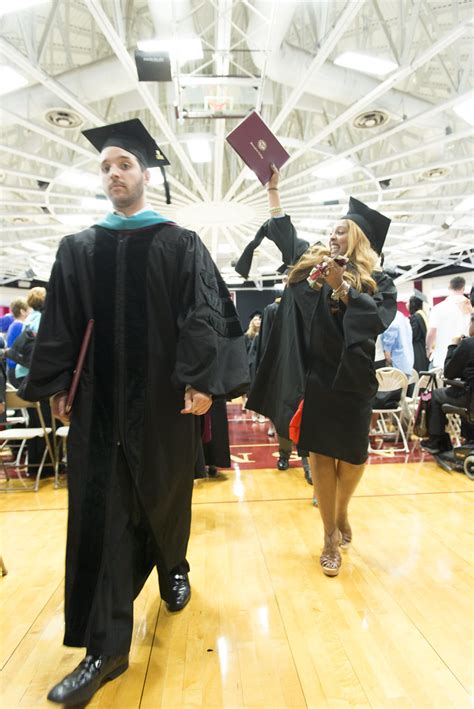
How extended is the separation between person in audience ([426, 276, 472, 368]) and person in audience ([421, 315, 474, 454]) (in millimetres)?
828

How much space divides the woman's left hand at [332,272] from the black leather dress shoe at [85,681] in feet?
5.33

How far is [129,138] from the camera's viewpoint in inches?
66.9

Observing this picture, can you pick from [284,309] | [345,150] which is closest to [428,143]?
[345,150]

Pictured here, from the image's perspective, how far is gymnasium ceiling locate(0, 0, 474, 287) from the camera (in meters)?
6.01

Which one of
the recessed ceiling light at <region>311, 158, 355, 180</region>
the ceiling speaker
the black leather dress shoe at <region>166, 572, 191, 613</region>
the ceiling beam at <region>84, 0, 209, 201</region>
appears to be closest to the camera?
the black leather dress shoe at <region>166, 572, 191, 613</region>

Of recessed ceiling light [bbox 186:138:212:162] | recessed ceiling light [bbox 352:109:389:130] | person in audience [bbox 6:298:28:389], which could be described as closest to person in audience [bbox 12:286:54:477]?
person in audience [bbox 6:298:28:389]

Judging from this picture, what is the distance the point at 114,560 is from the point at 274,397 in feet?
4.00

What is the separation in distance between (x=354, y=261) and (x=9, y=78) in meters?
6.83

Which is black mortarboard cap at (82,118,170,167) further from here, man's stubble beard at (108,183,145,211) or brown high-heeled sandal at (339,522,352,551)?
brown high-heeled sandal at (339,522,352,551)

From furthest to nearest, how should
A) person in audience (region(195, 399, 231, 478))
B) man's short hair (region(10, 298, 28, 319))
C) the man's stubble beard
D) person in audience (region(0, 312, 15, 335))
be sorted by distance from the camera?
person in audience (region(0, 312, 15, 335))
man's short hair (region(10, 298, 28, 319))
person in audience (region(195, 399, 231, 478))
the man's stubble beard

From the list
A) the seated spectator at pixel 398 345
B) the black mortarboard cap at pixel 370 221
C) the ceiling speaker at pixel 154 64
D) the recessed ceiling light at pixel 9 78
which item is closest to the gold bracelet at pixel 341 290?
the black mortarboard cap at pixel 370 221

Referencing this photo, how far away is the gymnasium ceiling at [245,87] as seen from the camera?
601cm

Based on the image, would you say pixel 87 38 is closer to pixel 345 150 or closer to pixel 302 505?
pixel 345 150

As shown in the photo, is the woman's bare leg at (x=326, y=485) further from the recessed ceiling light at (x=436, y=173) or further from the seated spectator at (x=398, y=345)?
the recessed ceiling light at (x=436, y=173)
